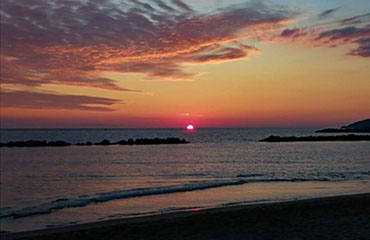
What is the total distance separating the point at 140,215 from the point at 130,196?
16.3 feet

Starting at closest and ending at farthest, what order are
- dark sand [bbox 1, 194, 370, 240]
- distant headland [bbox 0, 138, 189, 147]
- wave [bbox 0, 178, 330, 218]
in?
dark sand [bbox 1, 194, 370, 240] → wave [bbox 0, 178, 330, 218] → distant headland [bbox 0, 138, 189, 147]

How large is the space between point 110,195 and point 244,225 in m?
10.2

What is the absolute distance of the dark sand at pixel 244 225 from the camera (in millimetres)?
11222

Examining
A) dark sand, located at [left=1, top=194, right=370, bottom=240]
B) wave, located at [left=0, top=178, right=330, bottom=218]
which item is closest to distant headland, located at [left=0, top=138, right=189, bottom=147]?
wave, located at [left=0, top=178, right=330, bottom=218]

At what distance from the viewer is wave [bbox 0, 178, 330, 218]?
1680cm

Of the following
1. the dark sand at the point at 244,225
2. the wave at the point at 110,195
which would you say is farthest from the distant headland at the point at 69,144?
the dark sand at the point at 244,225

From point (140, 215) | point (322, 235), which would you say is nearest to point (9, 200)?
point (140, 215)

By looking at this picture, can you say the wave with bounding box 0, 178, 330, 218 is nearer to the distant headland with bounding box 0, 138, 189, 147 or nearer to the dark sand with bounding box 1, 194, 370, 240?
the dark sand with bounding box 1, 194, 370, 240

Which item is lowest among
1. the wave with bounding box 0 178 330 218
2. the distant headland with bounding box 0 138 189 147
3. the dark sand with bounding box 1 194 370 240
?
the wave with bounding box 0 178 330 218

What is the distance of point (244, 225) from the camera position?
12.6m

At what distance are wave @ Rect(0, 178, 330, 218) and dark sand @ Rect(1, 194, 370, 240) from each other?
171 inches

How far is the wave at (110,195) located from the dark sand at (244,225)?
171 inches

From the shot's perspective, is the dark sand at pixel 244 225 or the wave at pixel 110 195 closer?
the dark sand at pixel 244 225

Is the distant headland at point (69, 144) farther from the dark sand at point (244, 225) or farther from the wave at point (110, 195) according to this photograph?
the dark sand at point (244, 225)
